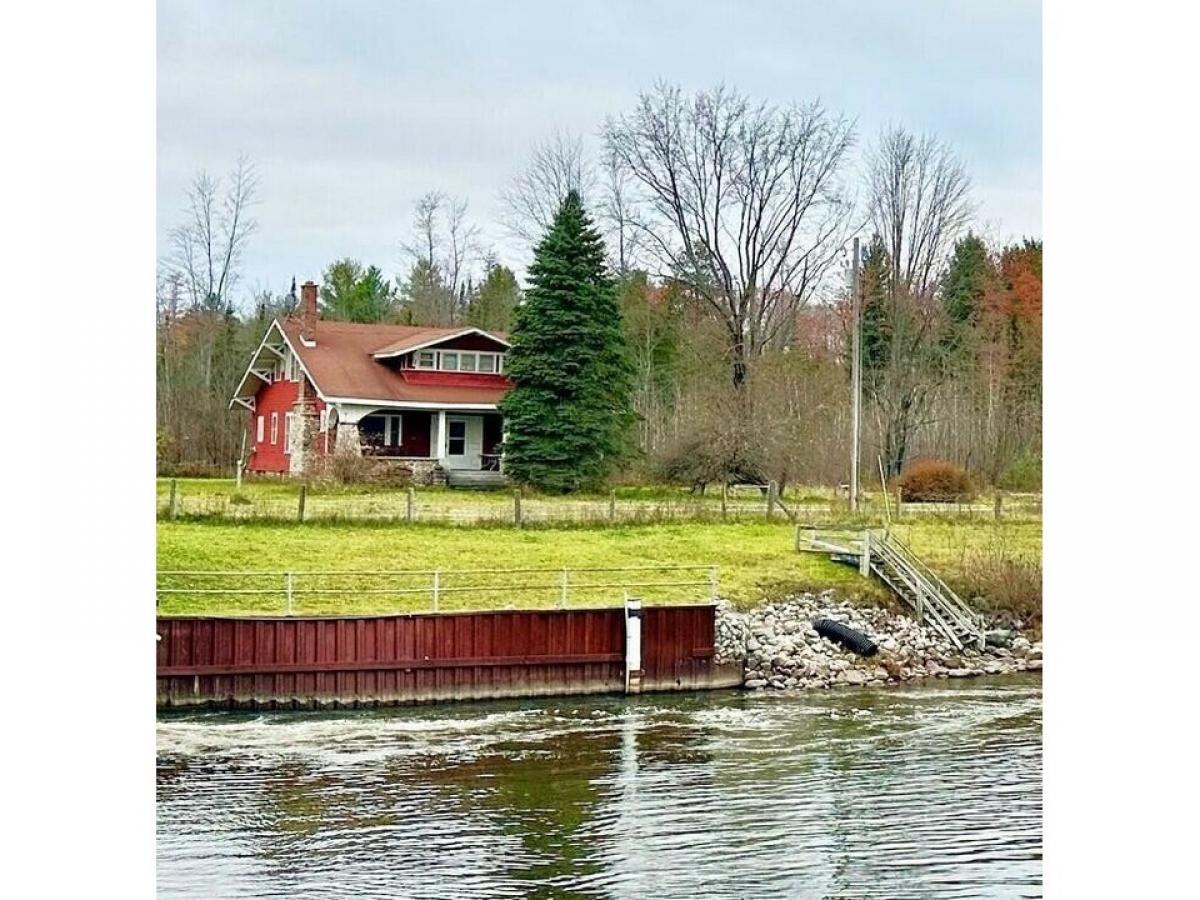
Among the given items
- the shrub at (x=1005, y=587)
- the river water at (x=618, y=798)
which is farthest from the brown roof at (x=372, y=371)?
the shrub at (x=1005, y=587)

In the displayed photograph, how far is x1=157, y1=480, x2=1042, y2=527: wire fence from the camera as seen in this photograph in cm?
595

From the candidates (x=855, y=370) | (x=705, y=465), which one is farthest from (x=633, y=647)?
(x=855, y=370)

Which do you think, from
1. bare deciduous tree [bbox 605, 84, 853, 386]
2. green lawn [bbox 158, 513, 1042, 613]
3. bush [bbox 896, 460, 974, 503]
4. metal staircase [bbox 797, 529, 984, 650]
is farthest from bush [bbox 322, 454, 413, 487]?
bush [bbox 896, 460, 974, 503]

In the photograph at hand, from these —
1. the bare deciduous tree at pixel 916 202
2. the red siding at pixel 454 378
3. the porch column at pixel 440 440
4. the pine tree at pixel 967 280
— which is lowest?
the porch column at pixel 440 440

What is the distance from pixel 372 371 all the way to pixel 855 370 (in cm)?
203

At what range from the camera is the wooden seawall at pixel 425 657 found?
19.6 feet

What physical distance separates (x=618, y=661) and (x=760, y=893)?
196 centimetres

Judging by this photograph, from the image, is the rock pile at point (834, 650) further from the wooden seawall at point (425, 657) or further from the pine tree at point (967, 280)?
the pine tree at point (967, 280)

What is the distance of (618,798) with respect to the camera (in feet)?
17.4

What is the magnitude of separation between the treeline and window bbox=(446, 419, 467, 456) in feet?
1.39

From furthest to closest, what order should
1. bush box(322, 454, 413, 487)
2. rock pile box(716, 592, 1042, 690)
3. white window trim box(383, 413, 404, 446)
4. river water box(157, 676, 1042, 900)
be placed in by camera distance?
rock pile box(716, 592, 1042, 690) < white window trim box(383, 413, 404, 446) < bush box(322, 454, 413, 487) < river water box(157, 676, 1042, 900)

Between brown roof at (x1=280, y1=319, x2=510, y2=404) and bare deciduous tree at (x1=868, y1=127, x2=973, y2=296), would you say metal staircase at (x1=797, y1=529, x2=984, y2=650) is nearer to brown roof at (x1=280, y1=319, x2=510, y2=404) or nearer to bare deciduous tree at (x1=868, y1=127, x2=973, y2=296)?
bare deciduous tree at (x1=868, y1=127, x2=973, y2=296)

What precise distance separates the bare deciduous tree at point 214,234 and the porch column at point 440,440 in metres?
0.97
